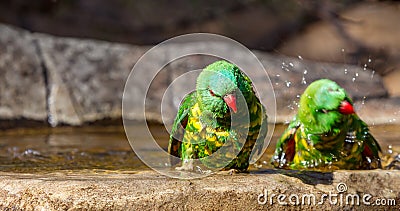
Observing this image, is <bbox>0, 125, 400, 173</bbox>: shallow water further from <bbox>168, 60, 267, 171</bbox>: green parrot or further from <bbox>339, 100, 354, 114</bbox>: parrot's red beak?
<bbox>339, 100, 354, 114</bbox>: parrot's red beak

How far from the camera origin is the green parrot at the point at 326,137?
15.3ft

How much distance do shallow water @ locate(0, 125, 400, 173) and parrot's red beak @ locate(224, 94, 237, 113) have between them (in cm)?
89

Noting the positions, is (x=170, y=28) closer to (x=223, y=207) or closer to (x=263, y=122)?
(x=263, y=122)

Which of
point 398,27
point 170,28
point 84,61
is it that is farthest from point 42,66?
point 398,27

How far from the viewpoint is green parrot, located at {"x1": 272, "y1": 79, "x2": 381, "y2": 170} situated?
15.3ft

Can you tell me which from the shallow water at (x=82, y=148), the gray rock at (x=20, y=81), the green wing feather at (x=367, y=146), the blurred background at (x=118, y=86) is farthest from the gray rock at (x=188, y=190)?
the gray rock at (x=20, y=81)

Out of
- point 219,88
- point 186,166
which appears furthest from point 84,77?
point 219,88

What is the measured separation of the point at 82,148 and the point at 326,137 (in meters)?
2.54

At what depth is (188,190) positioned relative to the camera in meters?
3.35

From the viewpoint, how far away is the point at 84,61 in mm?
8398

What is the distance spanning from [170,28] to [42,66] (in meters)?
6.15

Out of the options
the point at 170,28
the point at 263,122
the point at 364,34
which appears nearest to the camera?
the point at 263,122

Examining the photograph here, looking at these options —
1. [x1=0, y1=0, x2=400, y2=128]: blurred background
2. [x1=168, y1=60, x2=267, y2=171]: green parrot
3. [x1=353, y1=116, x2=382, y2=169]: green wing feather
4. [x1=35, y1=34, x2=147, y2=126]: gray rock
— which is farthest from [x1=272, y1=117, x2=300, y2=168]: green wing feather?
[x1=35, y1=34, x2=147, y2=126]: gray rock

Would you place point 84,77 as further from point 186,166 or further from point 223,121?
point 223,121
